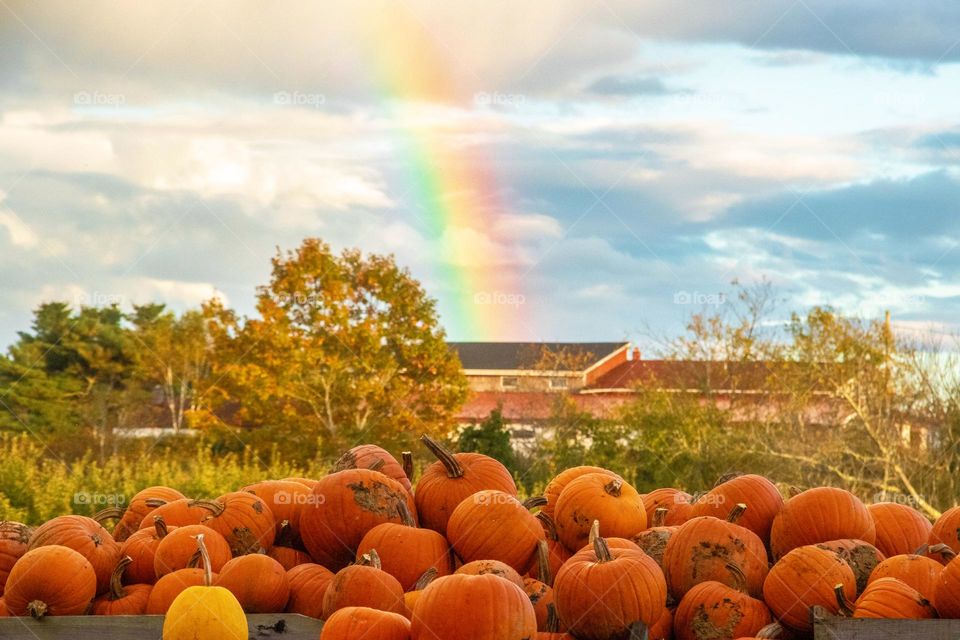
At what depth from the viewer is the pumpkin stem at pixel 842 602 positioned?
121 inches

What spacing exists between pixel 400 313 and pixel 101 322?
1962 centimetres

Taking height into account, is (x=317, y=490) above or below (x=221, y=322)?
below

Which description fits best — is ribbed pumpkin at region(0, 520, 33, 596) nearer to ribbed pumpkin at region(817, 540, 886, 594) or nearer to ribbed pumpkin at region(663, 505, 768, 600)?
ribbed pumpkin at region(663, 505, 768, 600)

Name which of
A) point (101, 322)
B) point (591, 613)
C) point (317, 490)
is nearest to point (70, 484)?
point (317, 490)

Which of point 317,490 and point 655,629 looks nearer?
point 655,629

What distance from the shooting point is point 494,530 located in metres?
3.46

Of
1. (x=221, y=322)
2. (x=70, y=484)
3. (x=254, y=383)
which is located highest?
(x=221, y=322)

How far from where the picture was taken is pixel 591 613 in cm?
305

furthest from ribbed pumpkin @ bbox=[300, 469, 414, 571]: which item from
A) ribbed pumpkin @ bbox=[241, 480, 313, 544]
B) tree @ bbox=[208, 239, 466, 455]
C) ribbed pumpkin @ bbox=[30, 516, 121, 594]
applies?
tree @ bbox=[208, 239, 466, 455]

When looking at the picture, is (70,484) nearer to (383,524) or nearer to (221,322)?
(383,524)

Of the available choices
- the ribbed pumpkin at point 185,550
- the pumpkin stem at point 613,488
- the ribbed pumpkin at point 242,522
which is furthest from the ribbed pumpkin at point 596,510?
the ribbed pumpkin at point 185,550

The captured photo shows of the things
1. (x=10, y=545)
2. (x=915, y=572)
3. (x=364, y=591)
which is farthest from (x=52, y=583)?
(x=915, y=572)

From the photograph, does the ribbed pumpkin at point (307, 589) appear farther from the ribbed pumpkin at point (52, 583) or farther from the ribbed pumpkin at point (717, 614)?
the ribbed pumpkin at point (717, 614)

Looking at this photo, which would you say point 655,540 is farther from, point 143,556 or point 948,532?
point 143,556
